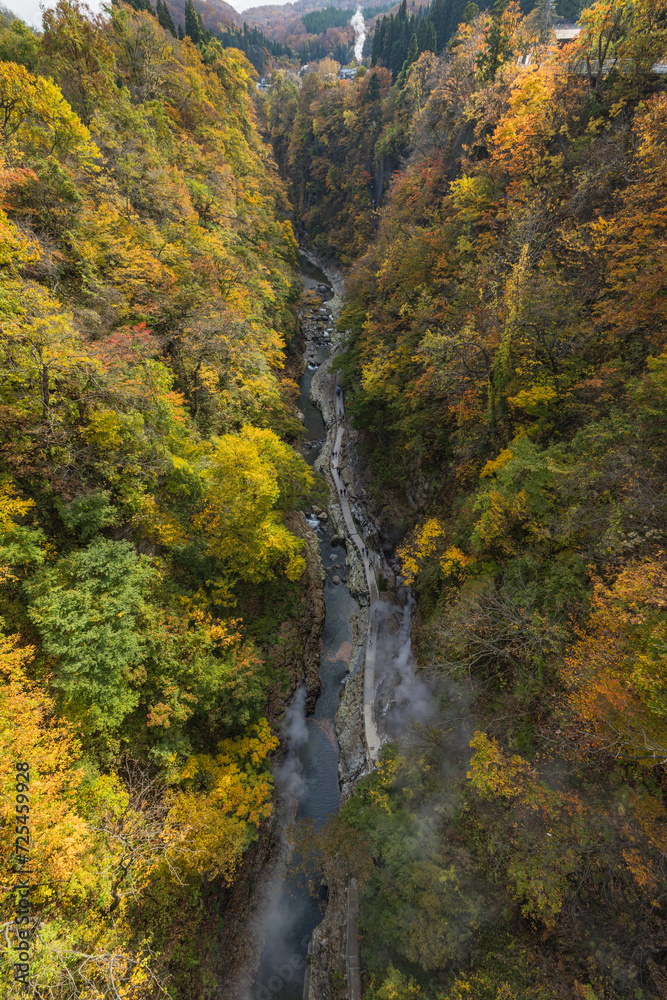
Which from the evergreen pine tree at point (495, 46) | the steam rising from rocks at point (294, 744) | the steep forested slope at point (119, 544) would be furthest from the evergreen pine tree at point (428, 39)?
the steam rising from rocks at point (294, 744)

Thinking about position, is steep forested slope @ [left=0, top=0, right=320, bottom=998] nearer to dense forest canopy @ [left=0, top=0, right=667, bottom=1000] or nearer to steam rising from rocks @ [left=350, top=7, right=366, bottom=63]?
dense forest canopy @ [left=0, top=0, right=667, bottom=1000]

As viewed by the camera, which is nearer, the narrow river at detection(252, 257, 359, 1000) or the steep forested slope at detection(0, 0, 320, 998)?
the steep forested slope at detection(0, 0, 320, 998)

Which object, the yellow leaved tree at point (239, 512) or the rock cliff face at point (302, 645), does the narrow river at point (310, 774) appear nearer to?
the rock cliff face at point (302, 645)

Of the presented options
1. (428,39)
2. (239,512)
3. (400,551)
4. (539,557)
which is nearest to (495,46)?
(400,551)

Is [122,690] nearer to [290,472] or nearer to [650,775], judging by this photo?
[290,472]

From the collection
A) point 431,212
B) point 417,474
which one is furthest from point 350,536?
point 431,212

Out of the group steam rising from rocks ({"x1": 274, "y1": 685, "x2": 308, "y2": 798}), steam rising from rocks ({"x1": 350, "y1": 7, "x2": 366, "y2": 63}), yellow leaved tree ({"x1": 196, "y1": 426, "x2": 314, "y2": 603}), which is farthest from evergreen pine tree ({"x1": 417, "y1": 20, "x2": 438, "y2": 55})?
steam rising from rocks ({"x1": 350, "y1": 7, "x2": 366, "y2": 63})

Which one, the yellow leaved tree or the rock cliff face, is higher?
the yellow leaved tree
